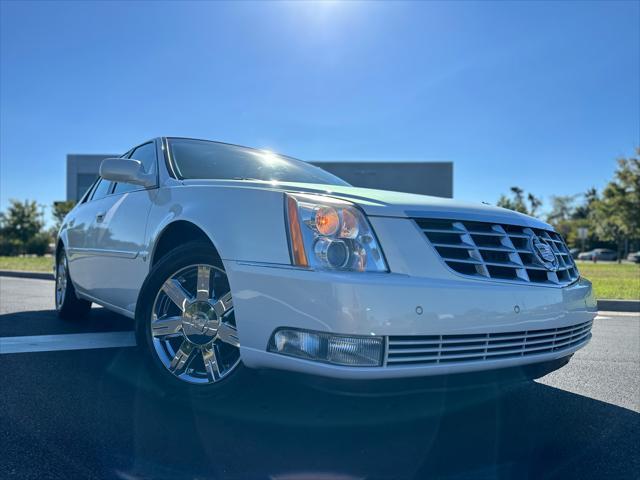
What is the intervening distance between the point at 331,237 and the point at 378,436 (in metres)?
0.98

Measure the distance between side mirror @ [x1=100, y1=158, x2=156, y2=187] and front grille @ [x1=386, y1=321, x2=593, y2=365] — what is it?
217cm

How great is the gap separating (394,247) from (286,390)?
1.24 metres

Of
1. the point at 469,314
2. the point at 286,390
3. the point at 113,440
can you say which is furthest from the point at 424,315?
the point at 113,440

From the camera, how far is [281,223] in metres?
2.36

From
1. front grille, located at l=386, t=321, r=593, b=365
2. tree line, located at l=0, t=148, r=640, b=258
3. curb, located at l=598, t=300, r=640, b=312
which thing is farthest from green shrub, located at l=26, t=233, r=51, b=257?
front grille, located at l=386, t=321, r=593, b=365

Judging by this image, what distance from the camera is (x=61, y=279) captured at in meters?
5.78

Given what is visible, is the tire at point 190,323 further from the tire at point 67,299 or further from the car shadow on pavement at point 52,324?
→ the tire at point 67,299

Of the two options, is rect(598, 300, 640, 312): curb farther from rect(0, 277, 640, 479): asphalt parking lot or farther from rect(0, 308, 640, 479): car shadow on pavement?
rect(0, 308, 640, 479): car shadow on pavement

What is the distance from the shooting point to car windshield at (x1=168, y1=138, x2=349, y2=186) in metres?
3.63

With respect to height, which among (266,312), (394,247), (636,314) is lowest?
(636,314)

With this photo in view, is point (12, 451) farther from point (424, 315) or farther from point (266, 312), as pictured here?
point (424, 315)

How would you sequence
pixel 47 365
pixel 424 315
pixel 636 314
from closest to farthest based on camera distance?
pixel 424 315 < pixel 47 365 < pixel 636 314

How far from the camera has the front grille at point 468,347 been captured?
2154 mm

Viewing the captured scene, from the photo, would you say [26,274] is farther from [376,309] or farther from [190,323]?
[376,309]
